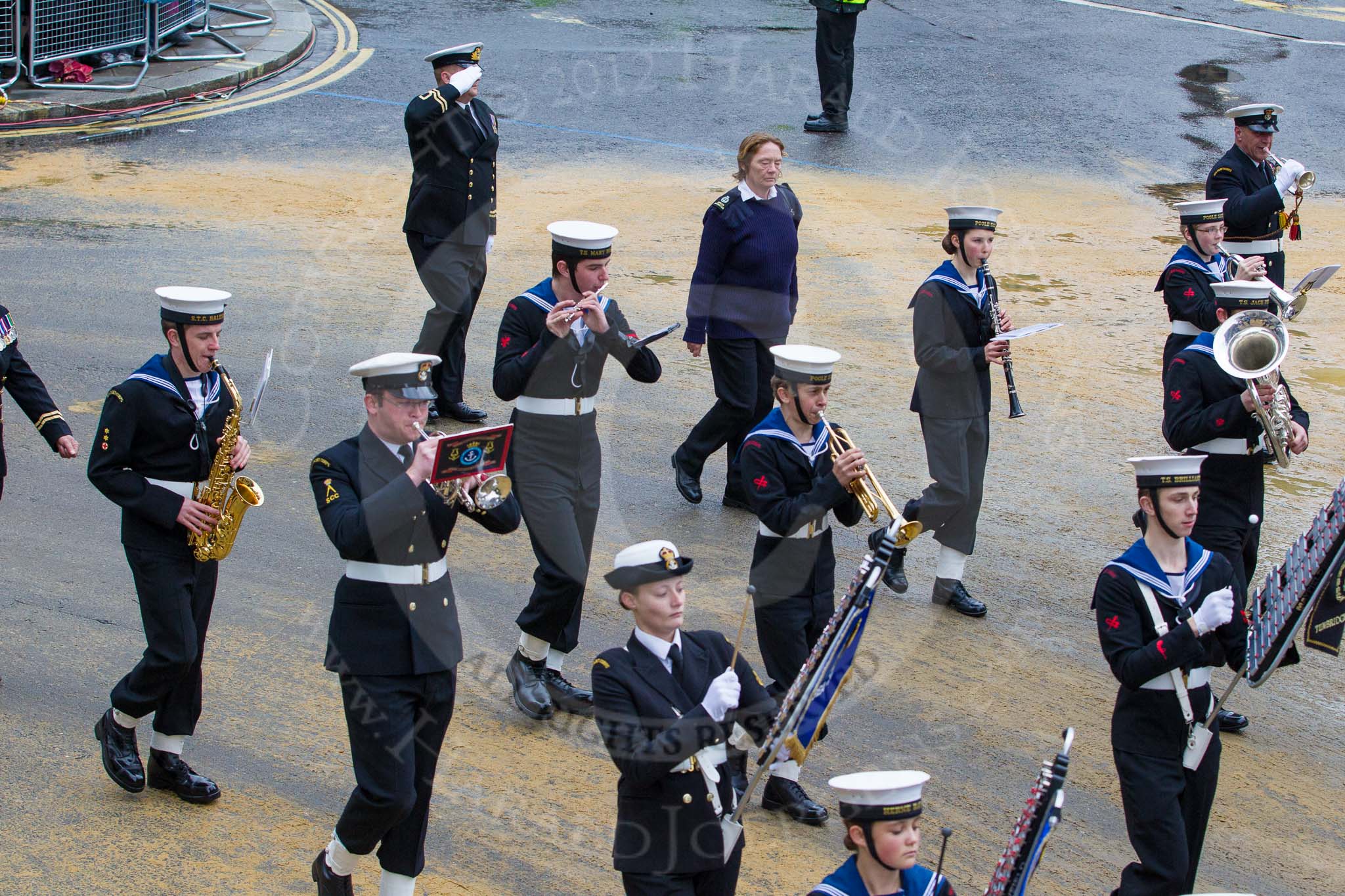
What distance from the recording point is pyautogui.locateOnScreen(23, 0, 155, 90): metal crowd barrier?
16438mm

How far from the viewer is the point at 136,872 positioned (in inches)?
220

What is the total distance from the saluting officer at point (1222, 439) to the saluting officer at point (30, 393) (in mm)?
5202

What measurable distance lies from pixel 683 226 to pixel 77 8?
789cm

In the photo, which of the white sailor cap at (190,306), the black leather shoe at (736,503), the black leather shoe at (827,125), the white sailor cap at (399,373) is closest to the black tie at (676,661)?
the white sailor cap at (399,373)

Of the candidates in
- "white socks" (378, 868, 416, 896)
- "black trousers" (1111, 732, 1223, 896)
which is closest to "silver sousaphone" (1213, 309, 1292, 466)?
"black trousers" (1111, 732, 1223, 896)

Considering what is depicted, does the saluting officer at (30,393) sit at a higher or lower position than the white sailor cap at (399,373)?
lower

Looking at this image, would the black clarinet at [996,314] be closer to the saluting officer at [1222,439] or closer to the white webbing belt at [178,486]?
the saluting officer at [1222,439]

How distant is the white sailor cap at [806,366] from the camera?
640 cm

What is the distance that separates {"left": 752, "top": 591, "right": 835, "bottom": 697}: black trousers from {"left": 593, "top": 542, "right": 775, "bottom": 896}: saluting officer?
1.39 m

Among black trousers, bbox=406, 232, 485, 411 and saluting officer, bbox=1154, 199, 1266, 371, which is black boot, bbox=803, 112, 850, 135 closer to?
black trousers, bbox=406, 232, 485, 411

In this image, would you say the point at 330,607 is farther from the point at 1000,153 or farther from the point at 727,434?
the point at 1000,153

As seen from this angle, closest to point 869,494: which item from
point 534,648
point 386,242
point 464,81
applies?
point 534,648

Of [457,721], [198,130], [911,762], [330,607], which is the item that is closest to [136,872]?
[457,721]

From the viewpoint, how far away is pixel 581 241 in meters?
6.75
